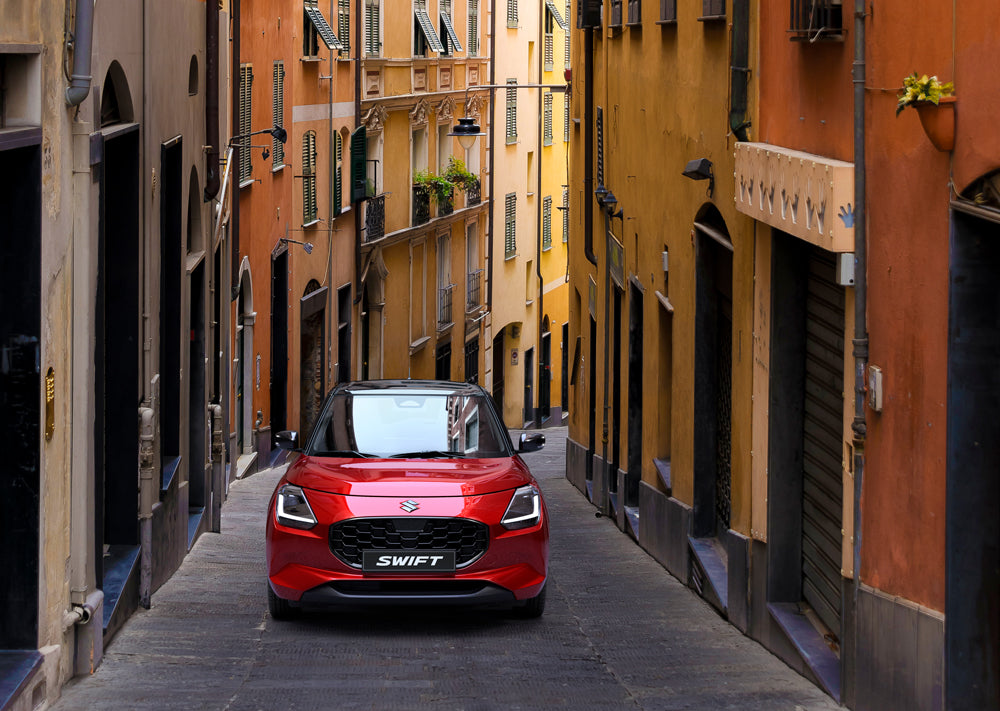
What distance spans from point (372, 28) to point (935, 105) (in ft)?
89.6

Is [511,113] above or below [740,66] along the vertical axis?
above

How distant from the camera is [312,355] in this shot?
2883 cm

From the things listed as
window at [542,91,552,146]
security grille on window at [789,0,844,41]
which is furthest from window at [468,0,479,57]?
security grille on window at [789,0,844,41]

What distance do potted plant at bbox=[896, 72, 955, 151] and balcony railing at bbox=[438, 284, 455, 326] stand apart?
31.9 m

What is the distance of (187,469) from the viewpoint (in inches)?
551

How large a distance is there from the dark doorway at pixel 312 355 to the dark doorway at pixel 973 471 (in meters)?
21.7

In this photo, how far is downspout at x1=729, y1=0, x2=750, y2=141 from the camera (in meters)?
11.2

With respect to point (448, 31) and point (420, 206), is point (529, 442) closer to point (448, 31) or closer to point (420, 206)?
point (420, 206)

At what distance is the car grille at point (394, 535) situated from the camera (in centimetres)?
1014

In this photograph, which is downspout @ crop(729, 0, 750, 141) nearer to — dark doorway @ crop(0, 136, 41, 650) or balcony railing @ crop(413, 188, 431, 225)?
dark doorway @ crop(0, 136, 41, 650)

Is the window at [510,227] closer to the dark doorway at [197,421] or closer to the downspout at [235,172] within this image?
the downspout at [235,172]

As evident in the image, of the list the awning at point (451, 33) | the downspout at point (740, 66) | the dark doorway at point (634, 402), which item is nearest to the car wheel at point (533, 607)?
the downspout at point (740, 66)

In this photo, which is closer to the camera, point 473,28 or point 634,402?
point 634,402

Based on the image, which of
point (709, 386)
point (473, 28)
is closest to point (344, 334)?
point (473, 28)
